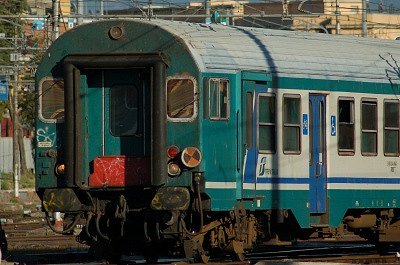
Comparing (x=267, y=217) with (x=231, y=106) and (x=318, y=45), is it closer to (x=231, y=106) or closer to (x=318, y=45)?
(x=231, y=106)

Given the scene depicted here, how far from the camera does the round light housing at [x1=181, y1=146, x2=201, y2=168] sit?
1720cm

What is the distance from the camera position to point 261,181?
60.1 ft

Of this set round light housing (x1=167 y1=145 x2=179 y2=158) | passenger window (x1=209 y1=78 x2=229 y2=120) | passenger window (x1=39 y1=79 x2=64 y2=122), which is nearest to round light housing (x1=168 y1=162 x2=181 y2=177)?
round light housing (x1=167 y1=145 x2=179 y2=158)

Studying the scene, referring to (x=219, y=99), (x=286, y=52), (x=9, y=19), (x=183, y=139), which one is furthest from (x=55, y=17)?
(x=9, y=19)

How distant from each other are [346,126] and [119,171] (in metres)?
4.23

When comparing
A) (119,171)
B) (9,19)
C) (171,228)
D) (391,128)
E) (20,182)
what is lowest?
(20,182)

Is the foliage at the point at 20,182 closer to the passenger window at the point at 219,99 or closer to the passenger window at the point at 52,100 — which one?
the passenger window at the point at 52,100

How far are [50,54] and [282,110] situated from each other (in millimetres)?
3554

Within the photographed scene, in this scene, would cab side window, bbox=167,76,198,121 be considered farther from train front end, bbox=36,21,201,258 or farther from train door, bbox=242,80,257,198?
train door, bbox=242,80,257,198

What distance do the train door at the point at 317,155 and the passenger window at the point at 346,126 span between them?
0.41m

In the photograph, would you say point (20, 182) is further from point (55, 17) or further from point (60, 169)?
point (60, 169)

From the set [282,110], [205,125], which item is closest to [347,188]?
[282,110]

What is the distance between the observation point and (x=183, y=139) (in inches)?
685

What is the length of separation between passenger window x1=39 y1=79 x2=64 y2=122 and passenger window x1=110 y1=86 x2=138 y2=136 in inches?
29.8
